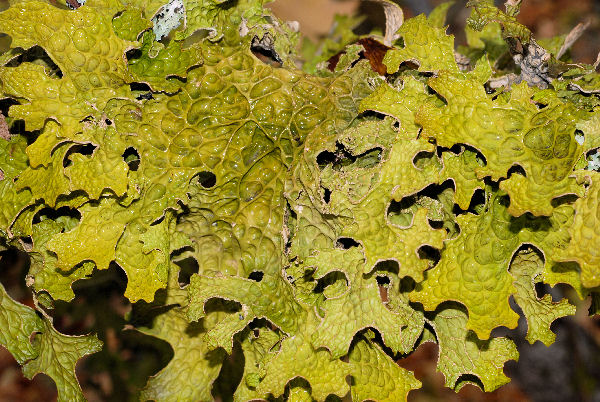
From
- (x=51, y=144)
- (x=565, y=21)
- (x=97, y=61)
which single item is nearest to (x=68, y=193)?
(x=51, y=144)

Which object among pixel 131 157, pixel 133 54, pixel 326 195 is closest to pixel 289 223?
pixel 326 195

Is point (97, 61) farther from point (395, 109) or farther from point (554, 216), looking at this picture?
point (554, 216)

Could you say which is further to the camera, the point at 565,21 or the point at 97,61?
the point at 565,21

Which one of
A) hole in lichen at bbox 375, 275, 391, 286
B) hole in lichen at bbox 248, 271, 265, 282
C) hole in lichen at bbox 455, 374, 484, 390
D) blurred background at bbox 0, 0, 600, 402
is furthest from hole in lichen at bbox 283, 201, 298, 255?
blurred background at bbox 0, 0, 600, 402

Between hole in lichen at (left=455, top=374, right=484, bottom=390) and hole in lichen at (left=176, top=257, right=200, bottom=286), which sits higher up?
hole in lichen at (left=455, top=374, right=484, bottom=390)

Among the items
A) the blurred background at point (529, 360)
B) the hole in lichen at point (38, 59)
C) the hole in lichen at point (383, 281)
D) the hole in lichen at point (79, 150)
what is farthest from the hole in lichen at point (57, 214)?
the blurred background at point (529, 360)

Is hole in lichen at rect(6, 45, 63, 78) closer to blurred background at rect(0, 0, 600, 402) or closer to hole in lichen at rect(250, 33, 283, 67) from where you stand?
hole in lichen at rect(250, 33, 283, 67)

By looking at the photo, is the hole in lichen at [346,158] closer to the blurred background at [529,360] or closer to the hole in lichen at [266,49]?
the hole in lichen at [266,49]
